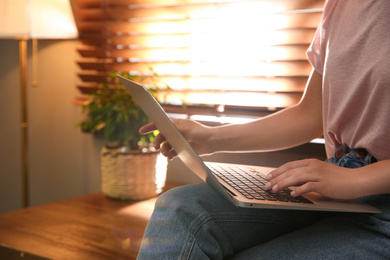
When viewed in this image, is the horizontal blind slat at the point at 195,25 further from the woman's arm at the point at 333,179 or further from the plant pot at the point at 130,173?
the woman's arm at the point at 333,179

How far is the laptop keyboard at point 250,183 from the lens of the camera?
716 mm

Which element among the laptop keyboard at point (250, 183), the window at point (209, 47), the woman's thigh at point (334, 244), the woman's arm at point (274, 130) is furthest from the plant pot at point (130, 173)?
the woman's thigh at point (334, 244)

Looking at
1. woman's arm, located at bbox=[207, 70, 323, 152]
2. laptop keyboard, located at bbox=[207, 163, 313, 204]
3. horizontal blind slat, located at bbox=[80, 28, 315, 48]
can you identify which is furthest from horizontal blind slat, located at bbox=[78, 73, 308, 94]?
laptop keyboard, located at bbox=[207, 163, 313, 204]

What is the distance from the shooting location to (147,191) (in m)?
1.66

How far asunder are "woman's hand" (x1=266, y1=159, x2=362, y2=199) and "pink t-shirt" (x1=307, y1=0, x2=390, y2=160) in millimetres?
121

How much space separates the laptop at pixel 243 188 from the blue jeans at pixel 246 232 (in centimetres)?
4

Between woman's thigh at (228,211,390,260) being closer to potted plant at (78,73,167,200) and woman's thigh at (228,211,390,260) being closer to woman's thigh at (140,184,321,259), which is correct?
woman's thigh at (140,184,321,259)

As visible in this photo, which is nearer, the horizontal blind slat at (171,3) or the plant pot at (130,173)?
the horizontal blind slat at (171,3)

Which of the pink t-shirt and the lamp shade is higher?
the lamp shade

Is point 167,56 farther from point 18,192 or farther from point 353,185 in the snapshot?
point 18,192

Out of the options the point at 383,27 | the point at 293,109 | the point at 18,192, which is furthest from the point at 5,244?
the point at 18,192

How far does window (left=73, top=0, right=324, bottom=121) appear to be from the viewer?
1.46 meters

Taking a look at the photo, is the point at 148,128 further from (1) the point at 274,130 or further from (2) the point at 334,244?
(2) the point at 334,244

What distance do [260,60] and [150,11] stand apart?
52 centimetres
